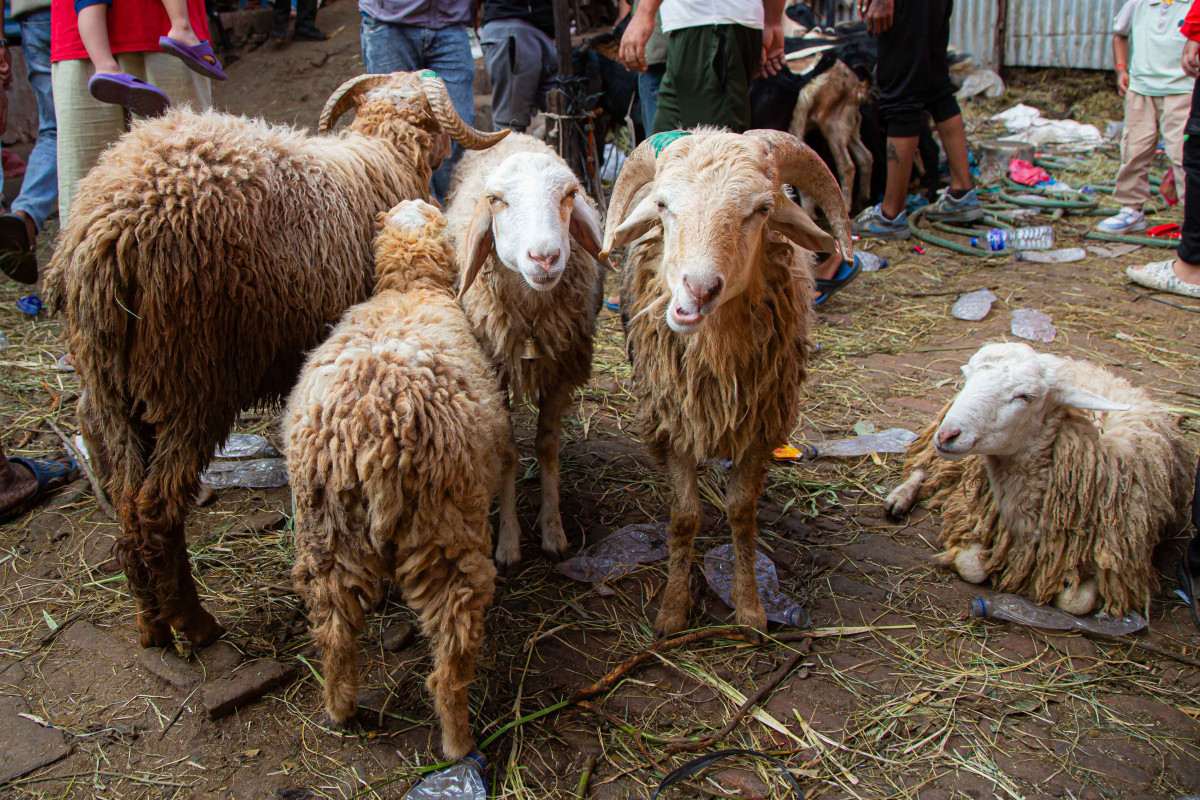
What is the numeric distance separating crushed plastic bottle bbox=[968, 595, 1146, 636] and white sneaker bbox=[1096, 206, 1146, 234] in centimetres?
519

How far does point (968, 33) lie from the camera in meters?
11.3

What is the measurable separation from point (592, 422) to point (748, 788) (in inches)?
92.0

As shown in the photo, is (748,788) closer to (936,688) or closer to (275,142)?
(936,688)

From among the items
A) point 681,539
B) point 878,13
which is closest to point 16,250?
point 681,539

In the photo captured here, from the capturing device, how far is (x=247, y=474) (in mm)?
3635

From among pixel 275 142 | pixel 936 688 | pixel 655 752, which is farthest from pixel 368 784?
pixel 275 142

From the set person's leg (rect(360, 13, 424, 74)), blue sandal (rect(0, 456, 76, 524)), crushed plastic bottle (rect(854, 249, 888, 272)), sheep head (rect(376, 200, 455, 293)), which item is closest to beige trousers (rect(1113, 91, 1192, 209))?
crushed plastic bottle (rect(854, 249, 888, 272))

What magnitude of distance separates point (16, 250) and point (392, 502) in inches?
188

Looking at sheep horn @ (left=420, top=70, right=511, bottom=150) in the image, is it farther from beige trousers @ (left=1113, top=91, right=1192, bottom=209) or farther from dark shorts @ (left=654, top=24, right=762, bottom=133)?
beige trousers @ (left=1113, top=91, right=1192, bottom=209)

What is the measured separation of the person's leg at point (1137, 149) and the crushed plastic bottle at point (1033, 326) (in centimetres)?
247

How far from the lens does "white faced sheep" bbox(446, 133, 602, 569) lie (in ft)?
8.61

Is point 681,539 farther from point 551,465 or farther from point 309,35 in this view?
point 309,35

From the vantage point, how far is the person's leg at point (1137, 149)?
6.37 m

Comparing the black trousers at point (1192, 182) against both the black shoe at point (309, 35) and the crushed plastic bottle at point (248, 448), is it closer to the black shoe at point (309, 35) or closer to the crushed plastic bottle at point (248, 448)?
the crushed plastic bottle at point (248, 448)
